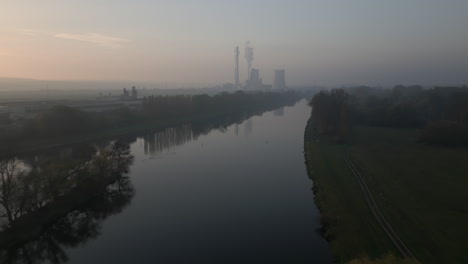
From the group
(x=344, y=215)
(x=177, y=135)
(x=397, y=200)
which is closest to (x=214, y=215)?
(x=344, y=215)

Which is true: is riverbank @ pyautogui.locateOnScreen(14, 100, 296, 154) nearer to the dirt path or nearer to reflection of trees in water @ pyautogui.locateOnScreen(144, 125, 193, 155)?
reflection of trees in water @ pyautogui.locateOnScreen(144, 125, 193, 155)

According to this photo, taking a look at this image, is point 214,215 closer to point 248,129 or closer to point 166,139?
point 166,139

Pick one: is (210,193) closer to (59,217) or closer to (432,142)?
(59,217)

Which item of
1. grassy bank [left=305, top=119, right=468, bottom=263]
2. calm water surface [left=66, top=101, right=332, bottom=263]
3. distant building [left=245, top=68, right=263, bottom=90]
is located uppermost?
distant building [left=245, top=68, right=263, bottom=90]

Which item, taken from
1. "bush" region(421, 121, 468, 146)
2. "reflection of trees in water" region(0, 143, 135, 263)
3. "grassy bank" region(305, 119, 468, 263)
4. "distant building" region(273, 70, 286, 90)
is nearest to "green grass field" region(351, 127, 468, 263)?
"grassy bank" region(305, 119, 468, 263)

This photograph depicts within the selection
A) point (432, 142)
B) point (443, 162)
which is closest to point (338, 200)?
point (443, 162)
